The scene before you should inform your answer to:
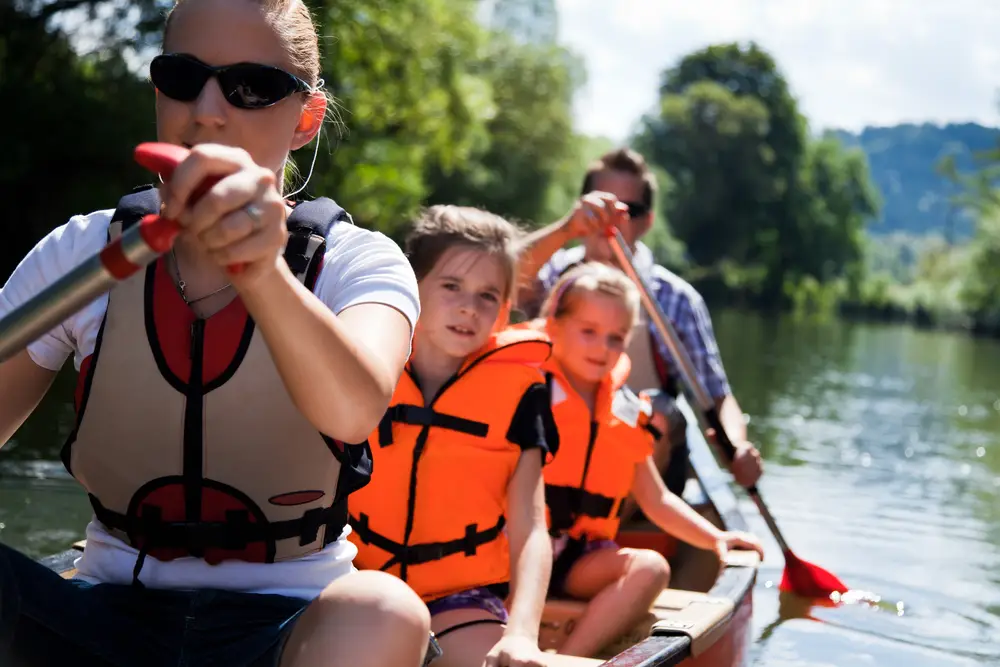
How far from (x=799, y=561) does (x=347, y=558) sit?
355 cm

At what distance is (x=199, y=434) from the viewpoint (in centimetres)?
144

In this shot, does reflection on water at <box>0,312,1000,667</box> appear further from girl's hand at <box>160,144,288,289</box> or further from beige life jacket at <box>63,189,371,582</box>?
girl's hand at <box>160,144,288,289</box>

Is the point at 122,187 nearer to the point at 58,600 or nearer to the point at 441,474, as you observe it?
the point at 441,474

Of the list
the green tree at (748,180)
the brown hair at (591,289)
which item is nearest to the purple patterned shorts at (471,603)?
the brown hair at (591,289)

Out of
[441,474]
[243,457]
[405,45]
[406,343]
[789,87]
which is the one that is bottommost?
[441,474]

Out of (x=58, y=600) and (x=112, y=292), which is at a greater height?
(x=112, y=292)

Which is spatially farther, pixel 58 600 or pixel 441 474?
pixel 441 474

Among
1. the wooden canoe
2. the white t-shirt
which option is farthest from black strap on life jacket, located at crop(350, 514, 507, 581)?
the white t-shirt

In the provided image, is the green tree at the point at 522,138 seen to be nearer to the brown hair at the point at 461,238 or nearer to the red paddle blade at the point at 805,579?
the red paddle blade at the point at 805,579

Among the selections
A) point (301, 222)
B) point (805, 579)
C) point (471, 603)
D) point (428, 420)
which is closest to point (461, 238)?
point (428, 420)

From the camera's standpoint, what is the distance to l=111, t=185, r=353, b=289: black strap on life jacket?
1.47 meters

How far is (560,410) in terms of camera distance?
3.27 metres

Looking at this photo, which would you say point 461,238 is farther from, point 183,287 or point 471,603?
point 183,287

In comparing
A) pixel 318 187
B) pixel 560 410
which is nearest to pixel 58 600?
pixel 560 410
